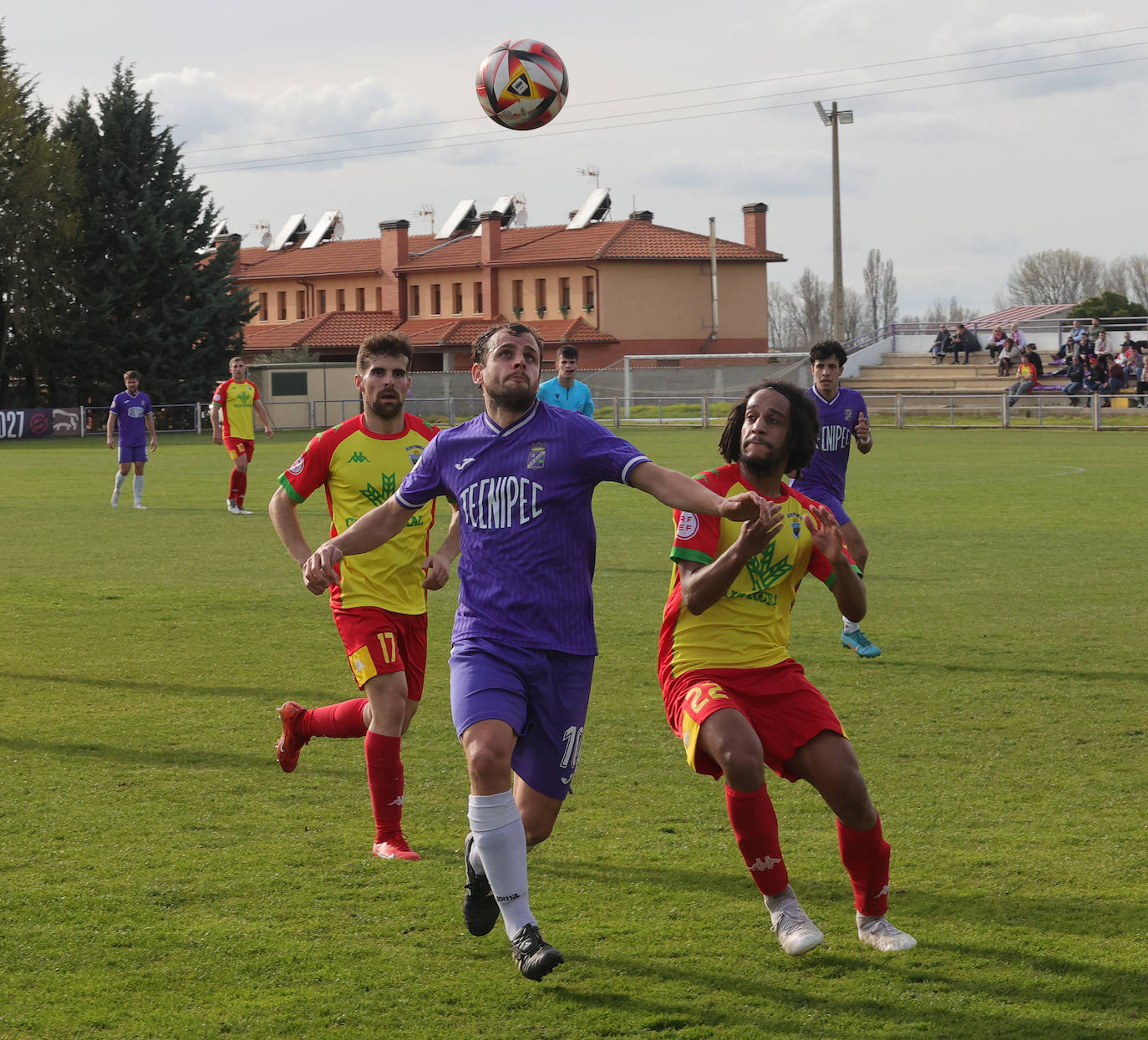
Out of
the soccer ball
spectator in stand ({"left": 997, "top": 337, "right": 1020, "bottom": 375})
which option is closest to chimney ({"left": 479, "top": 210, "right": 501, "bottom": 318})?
spectator in stand ({"left": 997, "top": 337, "right": 1020, "bottom": 375})

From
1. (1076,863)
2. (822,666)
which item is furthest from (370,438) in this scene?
(822,666)

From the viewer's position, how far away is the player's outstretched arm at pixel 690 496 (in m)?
4.12

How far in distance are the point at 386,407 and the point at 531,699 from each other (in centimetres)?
195

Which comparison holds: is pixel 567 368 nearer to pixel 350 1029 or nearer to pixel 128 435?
pixel 128 435

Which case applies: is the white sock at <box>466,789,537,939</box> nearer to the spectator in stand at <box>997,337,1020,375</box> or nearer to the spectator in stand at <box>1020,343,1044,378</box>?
the spectator in stand at <box>1020,343,1044,378</box>

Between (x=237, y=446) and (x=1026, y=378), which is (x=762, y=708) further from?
(x=1026, y=378)

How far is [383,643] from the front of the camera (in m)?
5.79

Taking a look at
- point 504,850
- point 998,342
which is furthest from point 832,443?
point 998,342

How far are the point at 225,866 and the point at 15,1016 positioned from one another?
1354 millimetres

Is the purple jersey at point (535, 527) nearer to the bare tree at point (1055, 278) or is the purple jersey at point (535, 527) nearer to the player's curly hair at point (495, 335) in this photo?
the player's curly hair at point (495, 335)

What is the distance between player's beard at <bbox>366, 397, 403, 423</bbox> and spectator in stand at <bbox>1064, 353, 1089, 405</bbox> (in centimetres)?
3848

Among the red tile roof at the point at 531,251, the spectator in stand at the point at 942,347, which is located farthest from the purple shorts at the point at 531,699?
the red tile roof at the point at 531,251

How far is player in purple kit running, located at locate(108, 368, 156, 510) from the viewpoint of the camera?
2059cm

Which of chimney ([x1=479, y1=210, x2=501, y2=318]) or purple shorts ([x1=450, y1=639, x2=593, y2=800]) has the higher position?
chimney ([x1=479, y1=210, x2=501, y2=318])
